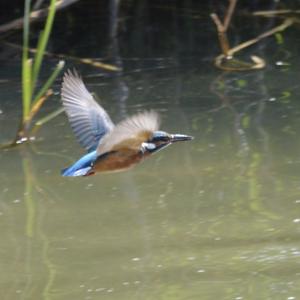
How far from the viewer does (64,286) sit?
3.43m

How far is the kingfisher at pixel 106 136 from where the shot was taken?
315 cm

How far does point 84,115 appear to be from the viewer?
3596 mm

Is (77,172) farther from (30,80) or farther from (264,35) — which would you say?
(264,35)

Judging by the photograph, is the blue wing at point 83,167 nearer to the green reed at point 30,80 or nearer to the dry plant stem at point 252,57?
the green reed at point 30,80

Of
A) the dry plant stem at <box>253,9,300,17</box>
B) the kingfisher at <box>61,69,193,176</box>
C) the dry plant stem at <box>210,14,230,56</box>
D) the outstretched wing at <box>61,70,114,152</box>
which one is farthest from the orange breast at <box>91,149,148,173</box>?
the dry plant stem at <box>253,9,300,17</box>

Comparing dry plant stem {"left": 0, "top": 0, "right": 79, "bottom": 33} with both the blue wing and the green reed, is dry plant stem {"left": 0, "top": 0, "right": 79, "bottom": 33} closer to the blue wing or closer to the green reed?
the green reed

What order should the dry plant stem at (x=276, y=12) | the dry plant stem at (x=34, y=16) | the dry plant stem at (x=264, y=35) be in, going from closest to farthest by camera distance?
the dry plant stem at (x=264, y=35) → the dry plant stem at (x=34, y=16) → the dry plant stem at (x=276, y=12)

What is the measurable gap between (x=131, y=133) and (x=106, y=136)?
0.27m

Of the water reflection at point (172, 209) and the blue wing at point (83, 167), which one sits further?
the water reflection at point (172, 209)

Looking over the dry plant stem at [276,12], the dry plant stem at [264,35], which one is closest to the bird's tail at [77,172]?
the dry plant stem at [264,35]

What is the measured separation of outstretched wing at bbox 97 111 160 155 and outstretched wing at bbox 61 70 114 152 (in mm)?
122

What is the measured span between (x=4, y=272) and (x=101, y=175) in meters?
1.05

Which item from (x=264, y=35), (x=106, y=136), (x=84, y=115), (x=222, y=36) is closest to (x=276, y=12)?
(x=264, y=35)

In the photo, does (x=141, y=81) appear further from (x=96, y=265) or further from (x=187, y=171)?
(x=96, y=265)
